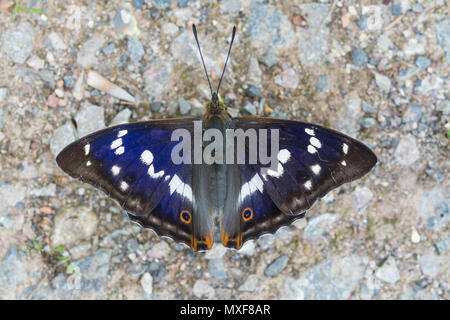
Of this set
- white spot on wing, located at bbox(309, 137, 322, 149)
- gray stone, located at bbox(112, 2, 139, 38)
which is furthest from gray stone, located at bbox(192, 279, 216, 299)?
→ gray stone, located at bbox(112, 2, 139, 38)

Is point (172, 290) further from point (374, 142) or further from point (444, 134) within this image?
point (444, 134)

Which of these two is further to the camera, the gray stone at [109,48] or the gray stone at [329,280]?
the gray stone at [329,280]

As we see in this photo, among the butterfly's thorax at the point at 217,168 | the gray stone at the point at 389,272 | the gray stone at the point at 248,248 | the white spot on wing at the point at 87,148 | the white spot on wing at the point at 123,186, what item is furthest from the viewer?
the gray stone at the point at 389,272

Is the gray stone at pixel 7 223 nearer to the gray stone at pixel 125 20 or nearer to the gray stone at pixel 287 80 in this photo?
the gray stone at pixel 125 20

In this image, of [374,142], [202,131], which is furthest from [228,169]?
[374,142]

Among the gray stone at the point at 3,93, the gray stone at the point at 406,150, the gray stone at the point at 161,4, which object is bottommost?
the gray stone at the point at 406,150

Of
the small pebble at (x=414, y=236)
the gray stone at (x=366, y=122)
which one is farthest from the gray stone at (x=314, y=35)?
the small pebble at (x=414, y=236)
